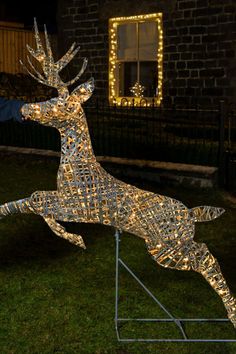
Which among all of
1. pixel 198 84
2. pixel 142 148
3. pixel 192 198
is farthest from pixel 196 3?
pixel 192 198

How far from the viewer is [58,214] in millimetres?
3635

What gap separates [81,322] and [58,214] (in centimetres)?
105

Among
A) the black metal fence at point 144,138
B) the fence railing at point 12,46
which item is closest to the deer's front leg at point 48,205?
the black metal fence at point 144,138

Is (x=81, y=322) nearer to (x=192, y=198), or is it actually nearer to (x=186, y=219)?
(x=186, y=219)

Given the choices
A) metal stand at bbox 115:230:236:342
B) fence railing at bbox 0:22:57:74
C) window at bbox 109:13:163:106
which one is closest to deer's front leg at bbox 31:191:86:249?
metal stand at bbox 115:230:236:342

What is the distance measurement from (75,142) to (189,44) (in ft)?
30.9

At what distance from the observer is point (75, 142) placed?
365 cm

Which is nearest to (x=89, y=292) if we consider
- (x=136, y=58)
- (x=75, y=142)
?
(x=75, y=142)

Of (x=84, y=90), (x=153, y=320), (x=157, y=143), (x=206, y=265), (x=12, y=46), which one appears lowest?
(x=153, y=320)

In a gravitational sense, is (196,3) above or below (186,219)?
above

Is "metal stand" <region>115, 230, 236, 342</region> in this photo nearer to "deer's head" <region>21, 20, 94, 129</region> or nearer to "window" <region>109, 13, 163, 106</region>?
"deer's head" <region>21, 20, 94, 129</region>

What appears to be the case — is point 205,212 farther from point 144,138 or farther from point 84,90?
point 144,138

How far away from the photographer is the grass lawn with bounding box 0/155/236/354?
3883 millimetres

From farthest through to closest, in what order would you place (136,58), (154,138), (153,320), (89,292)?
(136,58), (154,138), (89,292), (153,320)
